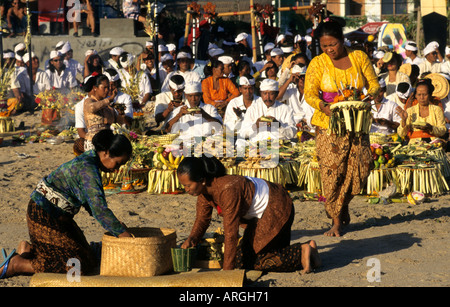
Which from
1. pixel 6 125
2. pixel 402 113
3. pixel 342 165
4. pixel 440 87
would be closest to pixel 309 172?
pixel 402 113

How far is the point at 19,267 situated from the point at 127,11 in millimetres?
13396

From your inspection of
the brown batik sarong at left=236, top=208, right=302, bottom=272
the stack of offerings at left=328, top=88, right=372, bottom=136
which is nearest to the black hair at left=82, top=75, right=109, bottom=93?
the stack of offerings at left=328, top=88, right=372, bottom=136

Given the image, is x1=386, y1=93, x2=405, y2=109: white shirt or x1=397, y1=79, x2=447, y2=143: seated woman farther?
x1=386, y1=93, x2=405, y2=109: white shirt

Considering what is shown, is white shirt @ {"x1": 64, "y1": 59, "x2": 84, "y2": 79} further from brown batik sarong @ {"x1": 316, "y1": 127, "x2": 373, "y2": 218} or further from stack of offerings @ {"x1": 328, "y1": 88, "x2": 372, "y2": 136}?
stack of offerings @ {"x1": 328, "y1": 88, "x2": 372, "y2": 136}

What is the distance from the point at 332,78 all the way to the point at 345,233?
4.92 ft

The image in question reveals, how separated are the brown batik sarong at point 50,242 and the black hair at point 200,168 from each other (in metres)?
1.02

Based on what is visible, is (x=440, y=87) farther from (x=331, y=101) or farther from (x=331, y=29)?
(x=331, y=29)

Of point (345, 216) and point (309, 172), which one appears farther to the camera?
point (309, 172)

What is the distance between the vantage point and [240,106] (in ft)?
36.1

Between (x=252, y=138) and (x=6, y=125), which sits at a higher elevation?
(x=6, y=125)

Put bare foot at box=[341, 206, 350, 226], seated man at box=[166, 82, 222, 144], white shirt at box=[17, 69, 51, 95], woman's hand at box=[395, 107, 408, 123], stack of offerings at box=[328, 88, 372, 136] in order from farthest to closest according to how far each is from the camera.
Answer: white shirt at box=[17, 69, 51, 95] < seated man at box=[166, 82, 222, 144] < woman's hand at box=[395, 107, 408, 123] < bare foot at box=[341, 206, 350, 226] < stack of offerings at box=[328, 88, 372, 136]

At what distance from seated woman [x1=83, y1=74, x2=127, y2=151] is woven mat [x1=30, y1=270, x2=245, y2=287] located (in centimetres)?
419

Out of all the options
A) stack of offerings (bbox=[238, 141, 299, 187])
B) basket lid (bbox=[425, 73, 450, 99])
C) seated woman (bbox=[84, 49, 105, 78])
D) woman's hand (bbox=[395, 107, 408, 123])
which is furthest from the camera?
seated woman (bbox=[84, 49, 105, 78])

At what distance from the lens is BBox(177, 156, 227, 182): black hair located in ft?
17.1
